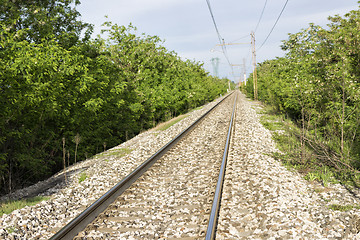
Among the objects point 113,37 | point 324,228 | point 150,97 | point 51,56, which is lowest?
point 324,228

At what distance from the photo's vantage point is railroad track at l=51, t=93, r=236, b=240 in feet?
14.6

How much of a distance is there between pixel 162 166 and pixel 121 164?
1405 mm

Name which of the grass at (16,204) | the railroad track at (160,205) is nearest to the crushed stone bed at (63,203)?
the grass at (16,204)

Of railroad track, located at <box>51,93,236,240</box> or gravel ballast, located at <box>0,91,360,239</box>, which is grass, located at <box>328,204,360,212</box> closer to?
gravel ballast, located at <box>0,91,360,239</box>

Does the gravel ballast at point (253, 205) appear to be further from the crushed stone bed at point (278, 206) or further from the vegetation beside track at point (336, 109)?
the vegetation beside track at point (336, 109)

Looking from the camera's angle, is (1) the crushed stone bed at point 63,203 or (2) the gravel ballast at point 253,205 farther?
(1) the crushed stone bed at point 63,203

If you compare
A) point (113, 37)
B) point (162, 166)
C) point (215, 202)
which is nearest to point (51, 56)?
point (162, 166)

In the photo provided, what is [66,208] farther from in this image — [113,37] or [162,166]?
[113,37]

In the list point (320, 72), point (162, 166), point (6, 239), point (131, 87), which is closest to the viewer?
point (6, 239)

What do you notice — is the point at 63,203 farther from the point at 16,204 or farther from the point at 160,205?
the point at 160,205

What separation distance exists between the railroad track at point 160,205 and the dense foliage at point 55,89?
308 centimetres

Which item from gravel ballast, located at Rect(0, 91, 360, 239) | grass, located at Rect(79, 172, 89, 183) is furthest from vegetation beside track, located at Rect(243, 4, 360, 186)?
grass, located at Rect(79, 172, 89, 183)

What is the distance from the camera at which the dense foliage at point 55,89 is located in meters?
8.63

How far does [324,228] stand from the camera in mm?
4445
